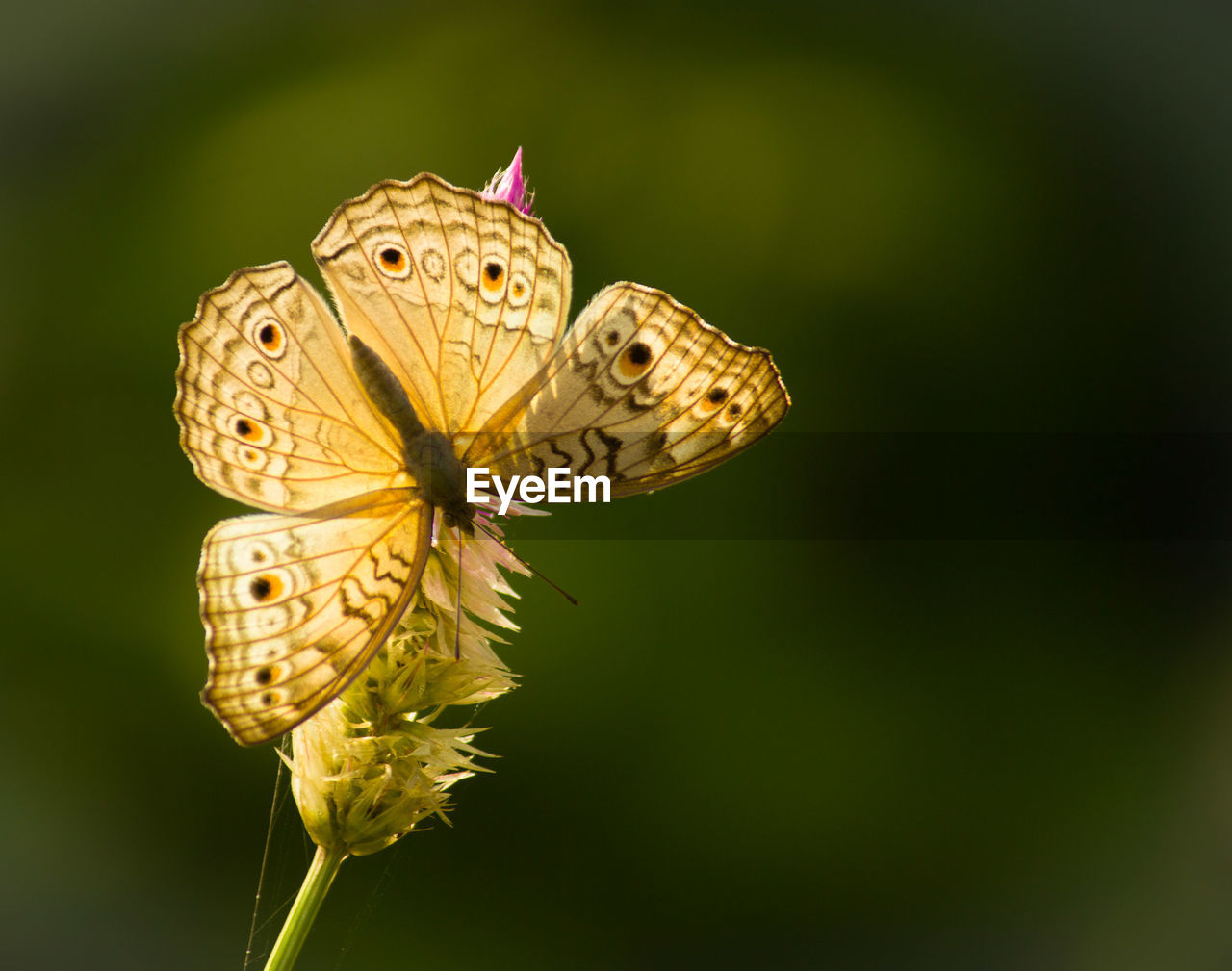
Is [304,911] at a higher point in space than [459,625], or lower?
lower

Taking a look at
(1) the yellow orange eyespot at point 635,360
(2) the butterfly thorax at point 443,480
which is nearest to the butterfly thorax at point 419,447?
(2) the butterfly thorax at point 443,480

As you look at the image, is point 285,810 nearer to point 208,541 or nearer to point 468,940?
point 468,940

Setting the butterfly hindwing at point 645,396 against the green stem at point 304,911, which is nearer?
the green stem at point 304,911

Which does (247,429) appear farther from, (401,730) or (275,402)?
(401,730)

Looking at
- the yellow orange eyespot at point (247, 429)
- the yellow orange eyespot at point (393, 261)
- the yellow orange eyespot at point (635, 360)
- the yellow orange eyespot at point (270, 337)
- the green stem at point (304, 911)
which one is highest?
the yellow orange eyespot at point (393, 261)

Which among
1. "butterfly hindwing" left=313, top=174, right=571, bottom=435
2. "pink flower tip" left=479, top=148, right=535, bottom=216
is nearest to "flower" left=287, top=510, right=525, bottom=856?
"butterfly hindwing" left=313, top=174, right=571, bottom=435

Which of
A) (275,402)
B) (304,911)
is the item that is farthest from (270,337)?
(304,911)

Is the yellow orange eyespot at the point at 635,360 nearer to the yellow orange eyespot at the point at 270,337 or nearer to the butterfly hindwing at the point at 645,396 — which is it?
the butterfly hindwing at the point at 645,396
